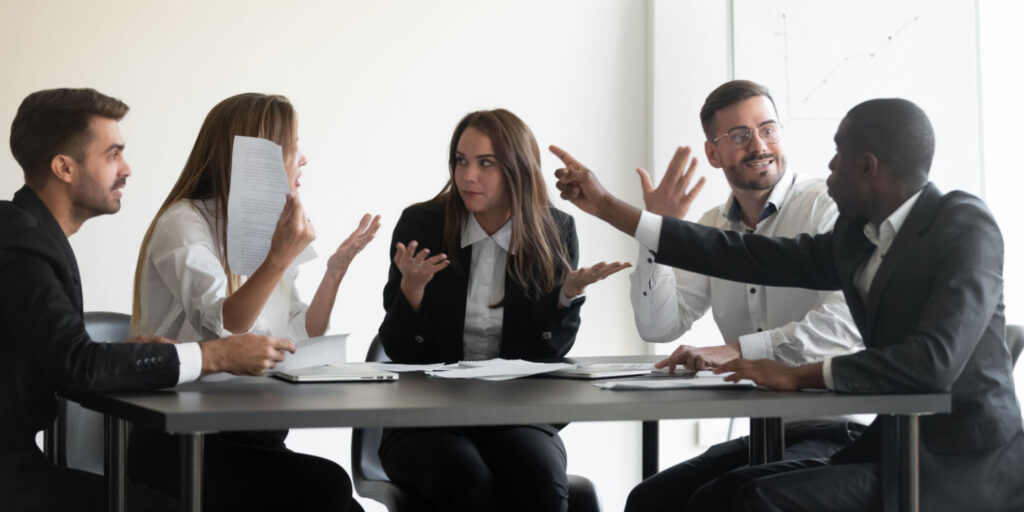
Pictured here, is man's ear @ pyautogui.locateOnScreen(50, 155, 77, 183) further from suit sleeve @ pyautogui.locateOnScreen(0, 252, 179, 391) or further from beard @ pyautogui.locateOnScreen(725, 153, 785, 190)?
beard @ pyautogui.locateOnScreen(725, 153, 785, 190)

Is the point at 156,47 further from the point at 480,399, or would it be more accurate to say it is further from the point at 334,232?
the point at 480,399

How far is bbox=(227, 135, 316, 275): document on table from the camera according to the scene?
2.07 m

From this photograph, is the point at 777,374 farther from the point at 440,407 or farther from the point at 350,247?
the point at 350,247

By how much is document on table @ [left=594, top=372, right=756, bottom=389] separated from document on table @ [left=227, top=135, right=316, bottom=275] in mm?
791

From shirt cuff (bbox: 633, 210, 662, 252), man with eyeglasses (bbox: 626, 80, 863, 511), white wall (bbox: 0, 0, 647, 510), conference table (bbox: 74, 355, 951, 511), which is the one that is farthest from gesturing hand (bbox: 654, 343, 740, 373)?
white wall (bbox: 0, 0, 647, 510)

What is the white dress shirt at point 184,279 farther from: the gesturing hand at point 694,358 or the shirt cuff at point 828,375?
the shirt cuff at point 828,375

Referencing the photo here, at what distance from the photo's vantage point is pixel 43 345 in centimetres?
166

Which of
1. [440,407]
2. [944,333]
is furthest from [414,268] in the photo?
[944,333]

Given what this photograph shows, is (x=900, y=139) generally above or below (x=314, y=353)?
above

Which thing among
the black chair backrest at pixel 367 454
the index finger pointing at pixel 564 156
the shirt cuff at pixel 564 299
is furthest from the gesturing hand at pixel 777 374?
the black chair backrest at pixel 367 454

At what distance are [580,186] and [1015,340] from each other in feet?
Result: 3.29

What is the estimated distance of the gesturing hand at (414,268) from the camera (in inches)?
96.0

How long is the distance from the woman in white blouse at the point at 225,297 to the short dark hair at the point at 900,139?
3.85 ft

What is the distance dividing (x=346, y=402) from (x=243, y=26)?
8.78 ft
